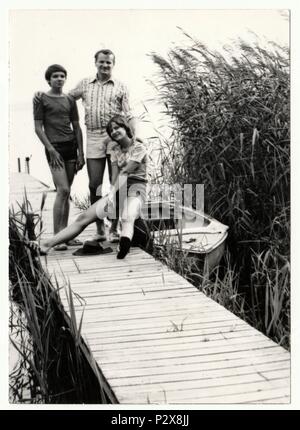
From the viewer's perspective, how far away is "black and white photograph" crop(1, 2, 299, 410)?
11.7ft

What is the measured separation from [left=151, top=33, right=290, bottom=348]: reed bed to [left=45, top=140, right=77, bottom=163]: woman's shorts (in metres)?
1.23

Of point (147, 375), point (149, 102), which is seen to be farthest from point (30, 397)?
point (149, 102)

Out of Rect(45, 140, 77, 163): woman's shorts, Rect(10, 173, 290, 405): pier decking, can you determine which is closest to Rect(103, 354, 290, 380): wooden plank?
Rect(10, 173, 290, 405): pier decking

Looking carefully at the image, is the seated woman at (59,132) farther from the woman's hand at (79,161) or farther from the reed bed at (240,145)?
the reed bed at (240,145)

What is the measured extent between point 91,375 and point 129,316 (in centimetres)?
41

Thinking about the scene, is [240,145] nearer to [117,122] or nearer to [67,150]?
[117,122]

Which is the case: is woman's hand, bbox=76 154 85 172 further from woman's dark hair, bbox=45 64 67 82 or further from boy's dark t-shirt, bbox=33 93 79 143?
woman's dark hair, bbox=45 64 67 82

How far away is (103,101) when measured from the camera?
5.55m

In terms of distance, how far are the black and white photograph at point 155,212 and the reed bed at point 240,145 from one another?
2cm

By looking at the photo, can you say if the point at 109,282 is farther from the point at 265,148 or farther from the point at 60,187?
the point at 265,148

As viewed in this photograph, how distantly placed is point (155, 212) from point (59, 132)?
3.90 ft

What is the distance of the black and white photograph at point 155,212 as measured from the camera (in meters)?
3.58

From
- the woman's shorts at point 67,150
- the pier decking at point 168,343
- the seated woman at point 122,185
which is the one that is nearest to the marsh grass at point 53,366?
the pier decking at point 168,343

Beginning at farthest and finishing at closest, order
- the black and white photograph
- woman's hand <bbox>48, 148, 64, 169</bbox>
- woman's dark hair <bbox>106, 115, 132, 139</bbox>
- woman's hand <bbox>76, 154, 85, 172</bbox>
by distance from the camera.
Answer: woman's hand <bbox>76, 154, 85, 172</bbox>
woman's hand <bbox>48, 148, 64, 169</bbox>
woman's dark hair <bbox>106, 115, 132, 139</bbox>
the black and white photograph
